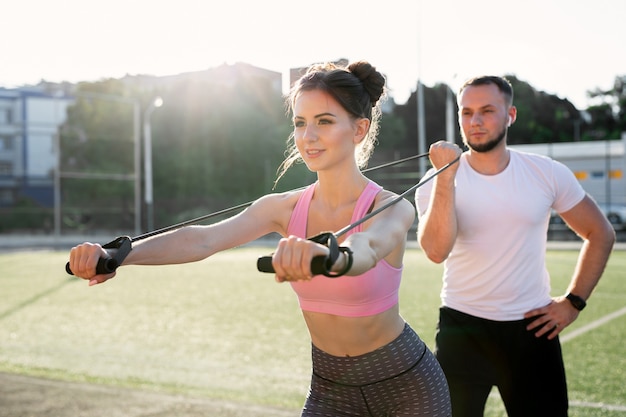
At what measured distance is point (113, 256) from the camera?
2.39m

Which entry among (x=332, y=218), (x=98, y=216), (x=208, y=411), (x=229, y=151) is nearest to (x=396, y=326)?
(x=332, y=218)

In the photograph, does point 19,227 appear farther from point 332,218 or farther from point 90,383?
point 332,218

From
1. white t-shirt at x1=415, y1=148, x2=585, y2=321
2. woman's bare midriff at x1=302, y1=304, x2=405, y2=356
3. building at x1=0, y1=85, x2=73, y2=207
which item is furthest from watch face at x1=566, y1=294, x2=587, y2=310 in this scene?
building at x1=0, y1=85, x2=73, y2=207

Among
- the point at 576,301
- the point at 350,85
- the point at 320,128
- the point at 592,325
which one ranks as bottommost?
the point at 592,325

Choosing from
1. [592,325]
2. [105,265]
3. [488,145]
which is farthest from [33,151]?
[105,265]

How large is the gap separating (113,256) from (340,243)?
780 millimetres

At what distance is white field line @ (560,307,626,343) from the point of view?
28.6 feet

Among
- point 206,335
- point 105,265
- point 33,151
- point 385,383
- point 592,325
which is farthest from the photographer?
point 33,151

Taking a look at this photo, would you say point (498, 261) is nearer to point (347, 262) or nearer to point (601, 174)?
point (347, 262)

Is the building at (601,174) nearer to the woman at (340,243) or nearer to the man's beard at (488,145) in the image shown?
the man's beard at (488,145)

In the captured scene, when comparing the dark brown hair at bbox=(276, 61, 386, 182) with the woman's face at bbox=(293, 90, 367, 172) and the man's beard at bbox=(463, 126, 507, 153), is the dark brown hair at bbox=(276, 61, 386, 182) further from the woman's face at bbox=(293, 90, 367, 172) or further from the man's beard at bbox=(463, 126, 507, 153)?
the man's beard at bbox=(463, 126, 507, 153)

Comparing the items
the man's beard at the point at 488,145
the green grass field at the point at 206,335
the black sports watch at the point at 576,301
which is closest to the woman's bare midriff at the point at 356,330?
the man's beard at the point at 488,145

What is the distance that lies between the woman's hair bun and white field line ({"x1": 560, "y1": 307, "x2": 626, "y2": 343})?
6294mm

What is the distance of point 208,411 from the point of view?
5781 millimetres
